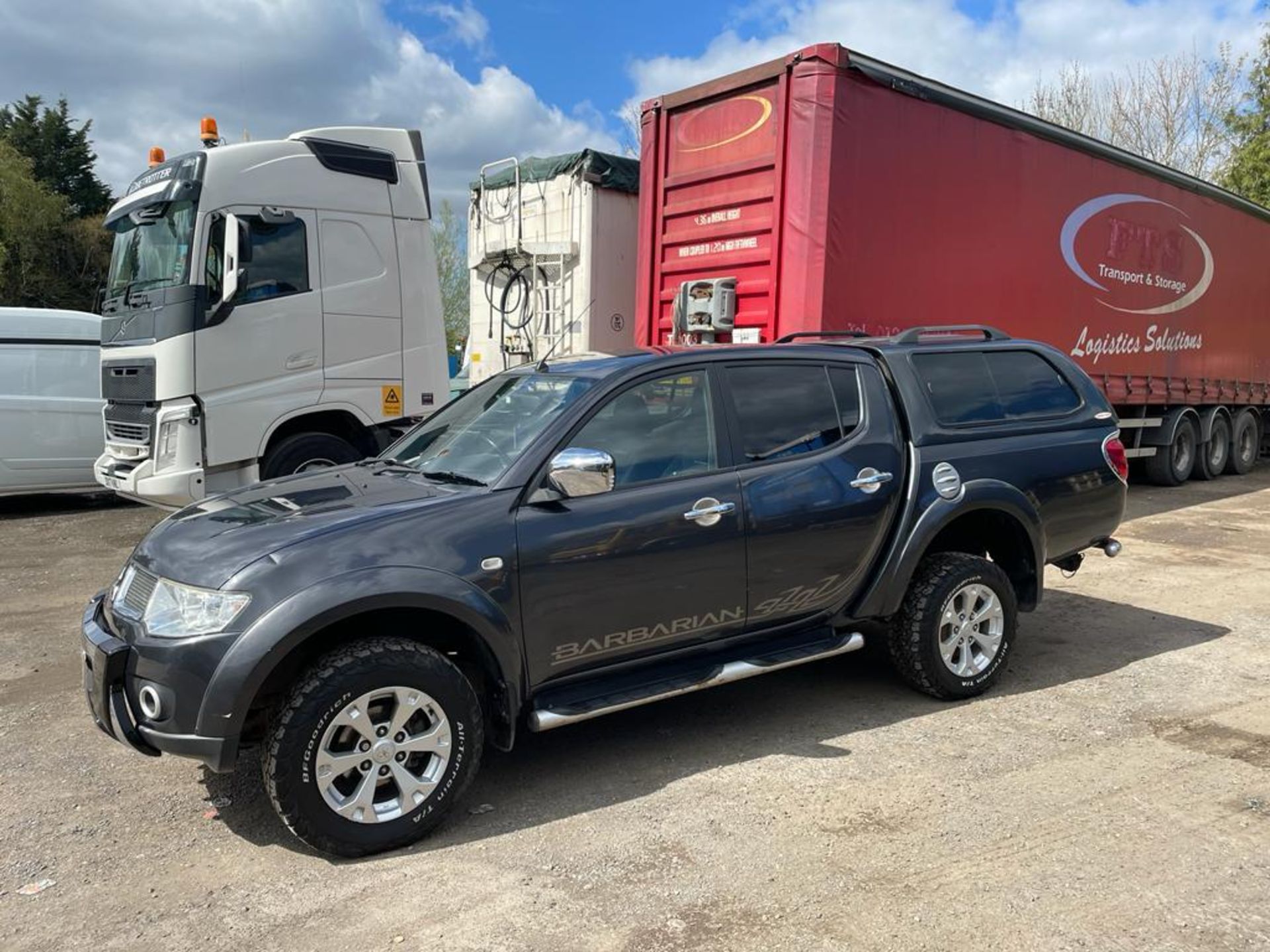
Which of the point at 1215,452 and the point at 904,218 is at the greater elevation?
the point at 904,218

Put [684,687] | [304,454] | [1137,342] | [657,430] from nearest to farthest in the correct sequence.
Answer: [684,687] → [657,430] → [304,454] → [1137,342]

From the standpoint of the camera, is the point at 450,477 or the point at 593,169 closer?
the point at 450,477

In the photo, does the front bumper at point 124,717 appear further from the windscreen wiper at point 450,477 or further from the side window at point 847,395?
the side window at point 847,395

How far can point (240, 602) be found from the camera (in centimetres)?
307

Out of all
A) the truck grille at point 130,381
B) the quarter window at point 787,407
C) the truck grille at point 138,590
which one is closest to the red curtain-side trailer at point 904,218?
the quarter window at point 787,407

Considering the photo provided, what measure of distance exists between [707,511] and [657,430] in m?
0.40

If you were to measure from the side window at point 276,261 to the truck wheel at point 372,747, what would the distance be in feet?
16.1

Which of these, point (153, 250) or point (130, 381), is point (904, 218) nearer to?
point (153, 250)

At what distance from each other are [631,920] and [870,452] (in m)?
2.41

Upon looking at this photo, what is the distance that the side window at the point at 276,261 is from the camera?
7250 millimetres

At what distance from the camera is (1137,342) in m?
11.0

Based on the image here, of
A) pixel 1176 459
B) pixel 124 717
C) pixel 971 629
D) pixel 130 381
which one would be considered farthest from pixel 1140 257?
pixel 124 717

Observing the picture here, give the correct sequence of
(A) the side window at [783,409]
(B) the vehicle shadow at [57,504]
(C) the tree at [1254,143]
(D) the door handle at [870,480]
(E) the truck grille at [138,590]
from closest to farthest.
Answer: (E) the truck grille at [138,590] < (A) the side window at [783,409] < (D) the door handle at [870,480] < (B) the vehicle shadow at [57,504] < (C) the tree at [1254,143]

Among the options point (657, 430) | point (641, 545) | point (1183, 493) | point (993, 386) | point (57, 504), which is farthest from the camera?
point (1183, 493)
